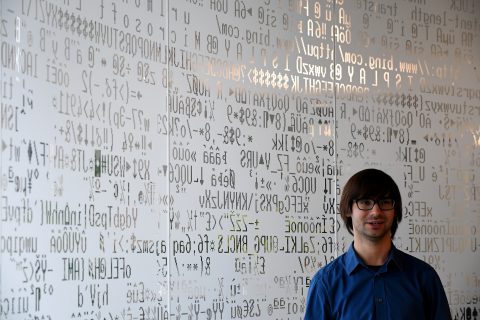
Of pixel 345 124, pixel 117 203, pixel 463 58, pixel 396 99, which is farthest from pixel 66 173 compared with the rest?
pixel 463 58

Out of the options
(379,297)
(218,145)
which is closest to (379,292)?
(379,297)

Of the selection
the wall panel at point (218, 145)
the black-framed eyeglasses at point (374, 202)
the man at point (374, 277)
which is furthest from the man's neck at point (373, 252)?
the wall panel at point (218, 145)

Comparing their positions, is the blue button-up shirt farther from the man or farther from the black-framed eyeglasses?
the black-framed eyeglasses

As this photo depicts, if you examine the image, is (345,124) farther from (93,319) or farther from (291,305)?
(93,319)

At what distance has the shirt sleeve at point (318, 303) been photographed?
2648 mm

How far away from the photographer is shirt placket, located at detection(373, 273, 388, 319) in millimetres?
2598

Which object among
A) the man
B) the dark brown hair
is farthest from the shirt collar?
the dark brown hair

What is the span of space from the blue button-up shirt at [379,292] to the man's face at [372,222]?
0.22 ft

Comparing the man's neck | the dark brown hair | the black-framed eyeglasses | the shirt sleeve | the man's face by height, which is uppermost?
the dark brown hair

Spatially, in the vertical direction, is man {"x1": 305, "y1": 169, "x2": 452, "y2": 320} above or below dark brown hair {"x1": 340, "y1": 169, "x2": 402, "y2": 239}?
below

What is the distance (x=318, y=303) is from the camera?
267 cm

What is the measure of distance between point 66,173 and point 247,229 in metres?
1.17

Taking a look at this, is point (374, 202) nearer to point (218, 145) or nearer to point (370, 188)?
point (370, 188)

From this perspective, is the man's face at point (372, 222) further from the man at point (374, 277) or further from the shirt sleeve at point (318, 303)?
the shirt sleeve at point (318, 303)
